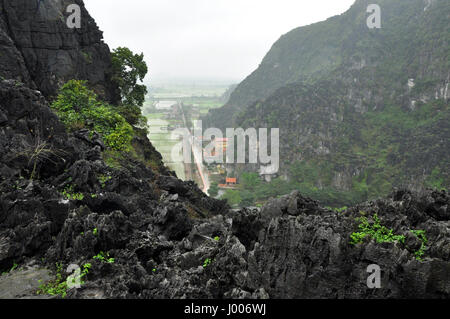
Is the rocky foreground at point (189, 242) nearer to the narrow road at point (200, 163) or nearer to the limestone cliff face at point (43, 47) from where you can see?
the limestone cliff face at point (43, 47)

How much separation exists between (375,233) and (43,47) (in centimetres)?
2428

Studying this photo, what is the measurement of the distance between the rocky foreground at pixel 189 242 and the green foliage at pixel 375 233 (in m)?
0.18

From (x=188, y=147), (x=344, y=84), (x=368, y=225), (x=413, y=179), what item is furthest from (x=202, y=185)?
(x=344, y=84)

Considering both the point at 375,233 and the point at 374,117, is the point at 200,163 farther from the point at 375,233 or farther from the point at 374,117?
the point at 375,233

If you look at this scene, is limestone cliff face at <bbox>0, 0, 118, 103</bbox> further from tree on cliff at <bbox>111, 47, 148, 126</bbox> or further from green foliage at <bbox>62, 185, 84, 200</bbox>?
green foliage at <bbox>62, 185, 84, 200</bbox>

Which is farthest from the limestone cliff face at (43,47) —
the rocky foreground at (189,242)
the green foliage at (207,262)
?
the green foliage at (207,262)

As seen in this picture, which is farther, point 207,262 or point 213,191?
point 213,191

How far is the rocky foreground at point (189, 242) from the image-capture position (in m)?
6.50

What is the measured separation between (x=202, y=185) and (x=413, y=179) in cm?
6209

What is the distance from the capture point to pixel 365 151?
349 feet

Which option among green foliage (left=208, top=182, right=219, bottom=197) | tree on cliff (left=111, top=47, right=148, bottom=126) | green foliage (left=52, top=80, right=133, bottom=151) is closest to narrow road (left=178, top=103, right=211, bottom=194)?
green foliage (left=208, top=182, right=219, bottom=197)

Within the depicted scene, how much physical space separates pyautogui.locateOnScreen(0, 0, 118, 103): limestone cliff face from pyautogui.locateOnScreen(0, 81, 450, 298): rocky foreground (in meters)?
8.14

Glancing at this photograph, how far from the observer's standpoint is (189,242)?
8.93 meters

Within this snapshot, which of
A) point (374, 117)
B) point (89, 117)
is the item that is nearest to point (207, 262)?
point (89, 117)
